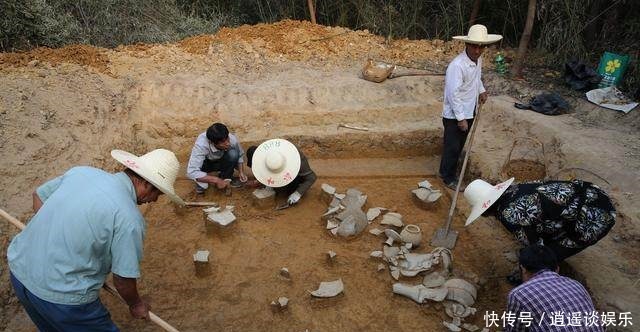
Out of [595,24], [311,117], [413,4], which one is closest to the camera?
[311,117]

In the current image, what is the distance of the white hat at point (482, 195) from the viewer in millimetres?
3648

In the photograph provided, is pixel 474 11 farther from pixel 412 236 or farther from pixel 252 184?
pixel 252 184

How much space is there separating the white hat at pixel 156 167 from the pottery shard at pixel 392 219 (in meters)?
2.71

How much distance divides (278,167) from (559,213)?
2722 mm

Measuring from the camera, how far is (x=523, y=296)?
2.89 metres

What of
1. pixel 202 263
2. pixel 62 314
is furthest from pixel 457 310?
pixel 62 314

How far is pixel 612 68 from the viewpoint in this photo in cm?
664

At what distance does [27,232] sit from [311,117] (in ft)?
15.2

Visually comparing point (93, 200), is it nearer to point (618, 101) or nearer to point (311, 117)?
point (311, 117)

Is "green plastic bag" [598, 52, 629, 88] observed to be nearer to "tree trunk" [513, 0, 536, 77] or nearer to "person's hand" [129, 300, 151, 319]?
"tree trunk" [513, 0, 536, 77]

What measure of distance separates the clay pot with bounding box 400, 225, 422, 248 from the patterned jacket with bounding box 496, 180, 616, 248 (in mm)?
1036

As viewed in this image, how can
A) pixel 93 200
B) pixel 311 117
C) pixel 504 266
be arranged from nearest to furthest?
pixel 93 200, pixel 504 266, pixel 311 117

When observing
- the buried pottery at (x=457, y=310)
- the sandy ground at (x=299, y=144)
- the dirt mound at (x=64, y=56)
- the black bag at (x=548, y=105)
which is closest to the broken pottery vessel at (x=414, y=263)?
the sandy ground at (x=299, y=144)

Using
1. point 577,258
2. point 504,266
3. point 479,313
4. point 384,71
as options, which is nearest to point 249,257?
point 479,313
